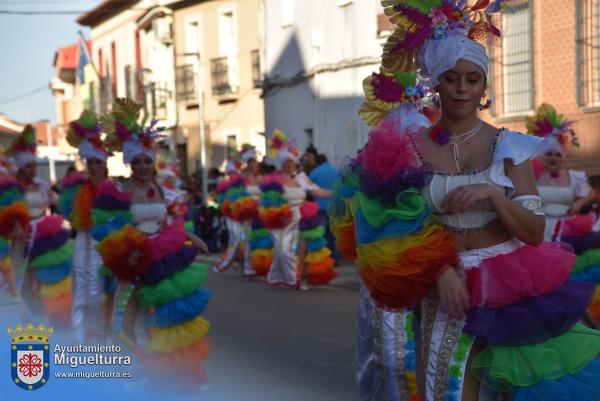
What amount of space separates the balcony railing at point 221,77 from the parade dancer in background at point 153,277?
25.5 m

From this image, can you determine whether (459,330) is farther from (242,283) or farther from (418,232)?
(242,283)

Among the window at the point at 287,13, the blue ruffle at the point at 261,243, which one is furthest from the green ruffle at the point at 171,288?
the window at the point at 287,13

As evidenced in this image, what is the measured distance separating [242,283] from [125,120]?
8.16 meters

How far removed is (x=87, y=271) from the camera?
9.95 m

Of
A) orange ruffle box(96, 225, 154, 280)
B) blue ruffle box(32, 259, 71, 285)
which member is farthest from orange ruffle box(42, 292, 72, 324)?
orange ruffle box(96, 225, 154, 280)

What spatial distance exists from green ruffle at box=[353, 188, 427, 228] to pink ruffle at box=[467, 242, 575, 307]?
343 millimetres

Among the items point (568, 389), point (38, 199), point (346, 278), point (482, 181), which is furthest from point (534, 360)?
point (346, 278)

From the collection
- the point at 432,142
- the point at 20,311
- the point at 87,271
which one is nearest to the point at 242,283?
the point at 20,311

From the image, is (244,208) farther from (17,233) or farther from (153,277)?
(153,277)

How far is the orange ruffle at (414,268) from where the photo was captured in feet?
12.8

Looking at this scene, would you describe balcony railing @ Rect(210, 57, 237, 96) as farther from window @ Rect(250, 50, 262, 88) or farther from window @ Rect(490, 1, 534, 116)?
window @ Rect(490, 1, 534, 116)

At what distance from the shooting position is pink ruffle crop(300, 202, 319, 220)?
15.4m

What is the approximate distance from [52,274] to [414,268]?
330 inches

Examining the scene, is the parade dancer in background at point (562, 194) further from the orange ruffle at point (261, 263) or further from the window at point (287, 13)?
the window at point (287, 13)
